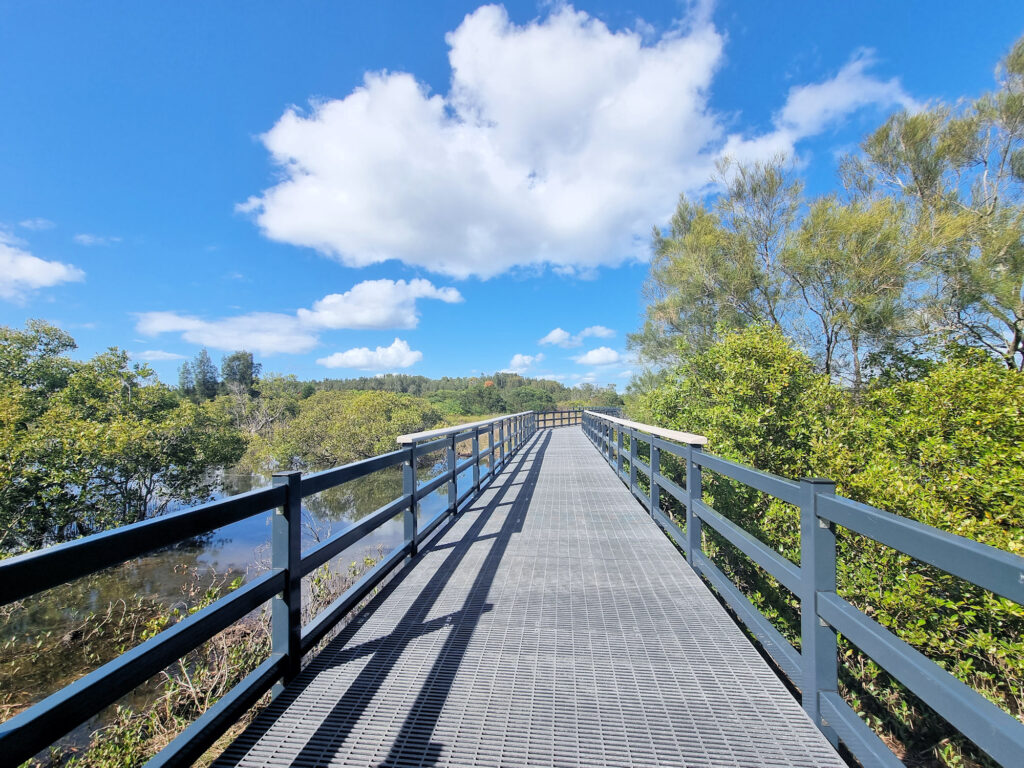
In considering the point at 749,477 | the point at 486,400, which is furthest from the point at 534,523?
the point at 486,400

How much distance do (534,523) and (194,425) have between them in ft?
43.5

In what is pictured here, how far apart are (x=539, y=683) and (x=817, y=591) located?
1.12m

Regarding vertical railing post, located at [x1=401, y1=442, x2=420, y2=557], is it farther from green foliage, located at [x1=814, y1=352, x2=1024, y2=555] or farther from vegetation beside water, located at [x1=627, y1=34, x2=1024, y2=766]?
green foliage, located at [x1=814, y1=352, x2=1024, y2=555]

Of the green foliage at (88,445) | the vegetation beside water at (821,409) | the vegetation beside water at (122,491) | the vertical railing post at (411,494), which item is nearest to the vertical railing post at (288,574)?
the vertical railing post at (411,494)

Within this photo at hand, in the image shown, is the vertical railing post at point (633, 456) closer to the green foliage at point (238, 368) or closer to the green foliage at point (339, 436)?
the green foliage at point (339, 436)

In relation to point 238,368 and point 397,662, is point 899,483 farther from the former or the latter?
point 238,368

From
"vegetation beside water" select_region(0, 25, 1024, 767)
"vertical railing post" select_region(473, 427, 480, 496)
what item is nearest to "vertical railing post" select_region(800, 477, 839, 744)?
"vegetation beside water" select_region(0, 25, 1024, 767)

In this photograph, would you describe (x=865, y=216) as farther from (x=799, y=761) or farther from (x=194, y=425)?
(x=194, y=425)

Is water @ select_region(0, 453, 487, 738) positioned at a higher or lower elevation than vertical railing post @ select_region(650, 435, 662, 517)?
lower

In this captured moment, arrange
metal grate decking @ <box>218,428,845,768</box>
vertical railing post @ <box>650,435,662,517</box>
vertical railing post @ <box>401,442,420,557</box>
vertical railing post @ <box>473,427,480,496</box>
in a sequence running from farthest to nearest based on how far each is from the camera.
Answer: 1. vertical railing post @ <box>473,427,480,496</box>
2. vertical railing post @ <box>650,435,662,517</box>
3. vertical railing post @ <box>401,442,420,557</box>
4. metal grate decking @ <box>218,428,845,768</box>

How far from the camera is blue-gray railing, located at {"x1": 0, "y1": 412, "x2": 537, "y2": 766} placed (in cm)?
103

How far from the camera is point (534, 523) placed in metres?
4.44

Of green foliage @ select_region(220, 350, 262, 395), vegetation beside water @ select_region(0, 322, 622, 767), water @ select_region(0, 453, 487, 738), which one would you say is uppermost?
green foliage @ select_region(220, 350, 262, 395)

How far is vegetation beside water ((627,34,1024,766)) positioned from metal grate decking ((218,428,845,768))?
8.97 ft
